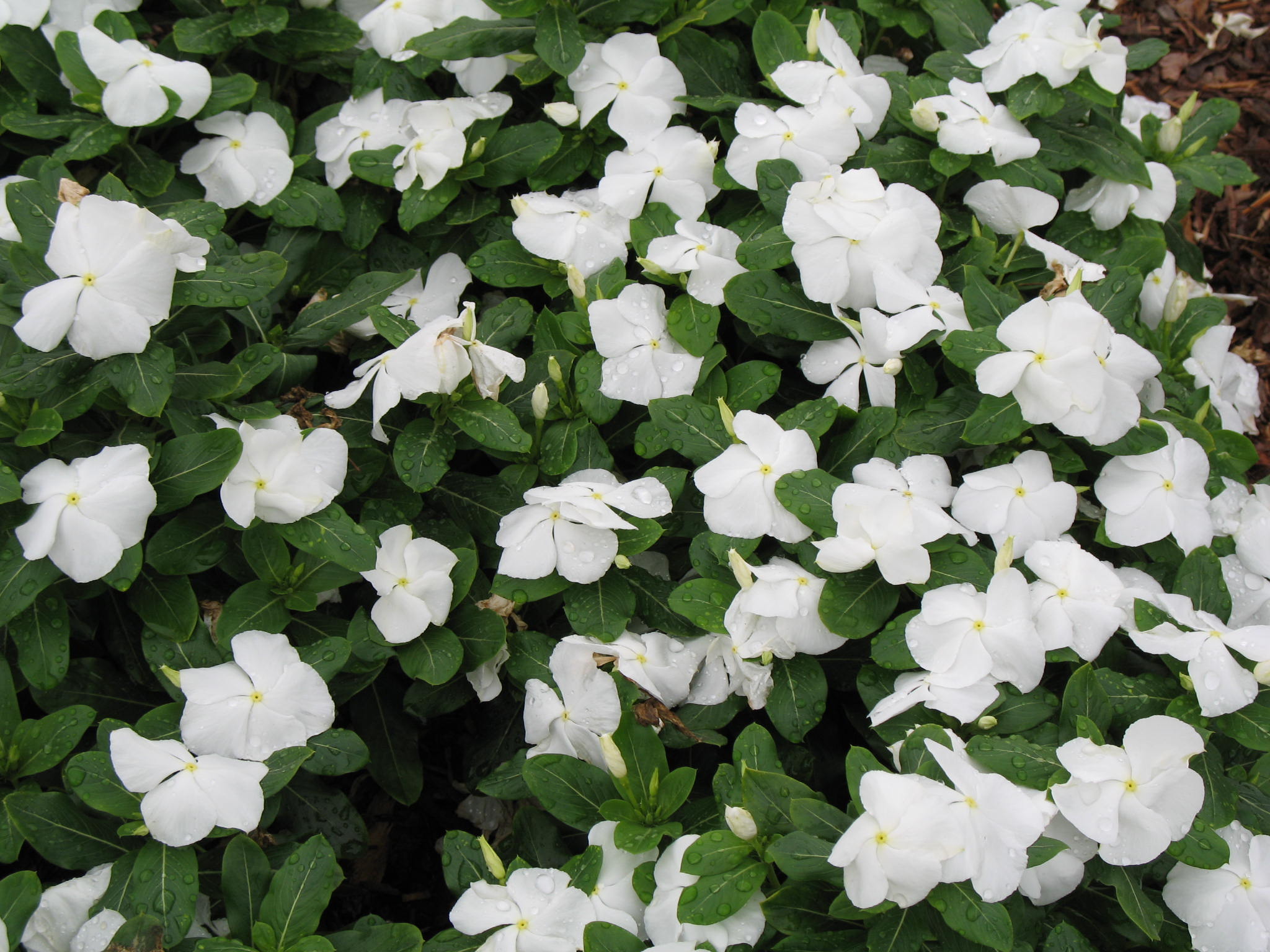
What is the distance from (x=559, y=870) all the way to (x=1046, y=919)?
92 centimetres

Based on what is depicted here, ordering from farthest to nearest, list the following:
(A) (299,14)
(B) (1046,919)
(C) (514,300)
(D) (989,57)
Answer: (A) (299,14) < (D) (989,57) < (C) (514,300) < (B) (1046,919)

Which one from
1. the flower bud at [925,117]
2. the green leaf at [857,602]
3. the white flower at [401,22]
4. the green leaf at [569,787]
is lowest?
the green leaf at [569,787]

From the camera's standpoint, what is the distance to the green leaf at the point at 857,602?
205 cm

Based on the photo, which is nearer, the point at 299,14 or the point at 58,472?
the point at 58,472

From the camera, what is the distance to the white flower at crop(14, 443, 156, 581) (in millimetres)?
2029

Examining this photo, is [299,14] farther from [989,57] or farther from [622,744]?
[622,744]

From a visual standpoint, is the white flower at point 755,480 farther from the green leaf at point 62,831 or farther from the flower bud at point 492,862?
the green leaf at point 62,831

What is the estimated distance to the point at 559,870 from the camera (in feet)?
6.74

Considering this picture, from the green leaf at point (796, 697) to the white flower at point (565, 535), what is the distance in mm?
409

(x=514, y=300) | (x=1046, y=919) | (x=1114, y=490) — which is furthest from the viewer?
(x=514, y=300)

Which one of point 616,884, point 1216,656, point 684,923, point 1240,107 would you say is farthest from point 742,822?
point 1240,107

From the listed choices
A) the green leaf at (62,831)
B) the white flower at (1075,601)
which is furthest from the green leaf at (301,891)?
the white flower at (1075,601)

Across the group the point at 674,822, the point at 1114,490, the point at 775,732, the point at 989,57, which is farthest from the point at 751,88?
the point at 674,822

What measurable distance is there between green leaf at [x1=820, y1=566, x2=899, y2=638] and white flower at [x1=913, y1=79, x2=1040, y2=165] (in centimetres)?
111
